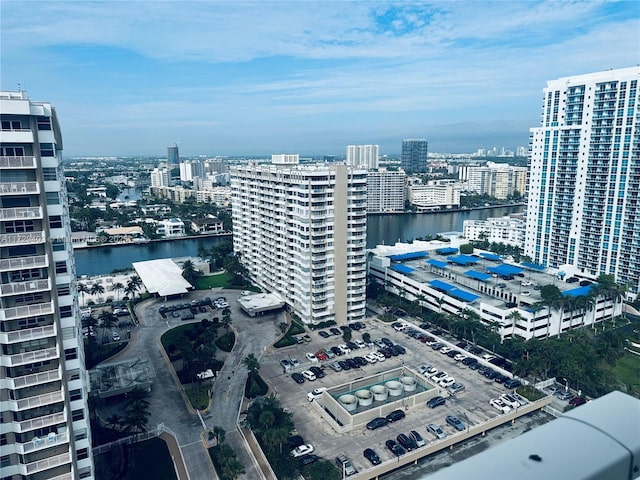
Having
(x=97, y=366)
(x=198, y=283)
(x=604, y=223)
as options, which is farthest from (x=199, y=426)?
(x=604, y=223)

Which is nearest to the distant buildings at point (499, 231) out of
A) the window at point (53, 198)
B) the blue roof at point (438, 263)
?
the blue roof at point (438, 263)

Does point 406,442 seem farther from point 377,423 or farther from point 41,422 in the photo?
point 41,422

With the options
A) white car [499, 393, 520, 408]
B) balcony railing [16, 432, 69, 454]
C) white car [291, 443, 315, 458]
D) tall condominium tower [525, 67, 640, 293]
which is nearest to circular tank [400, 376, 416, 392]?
white car [499, 393, 520, 408]

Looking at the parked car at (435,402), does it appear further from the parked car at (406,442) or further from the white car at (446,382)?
the parked car at (406,442)

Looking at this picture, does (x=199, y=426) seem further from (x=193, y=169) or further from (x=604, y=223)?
(x=193, y=169)

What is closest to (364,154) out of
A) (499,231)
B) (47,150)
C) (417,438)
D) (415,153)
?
(415,153)

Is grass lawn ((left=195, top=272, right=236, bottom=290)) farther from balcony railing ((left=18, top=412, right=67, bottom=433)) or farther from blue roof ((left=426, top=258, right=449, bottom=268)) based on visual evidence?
balcony railing ((left=18, top=412, right=67, bottom=433))

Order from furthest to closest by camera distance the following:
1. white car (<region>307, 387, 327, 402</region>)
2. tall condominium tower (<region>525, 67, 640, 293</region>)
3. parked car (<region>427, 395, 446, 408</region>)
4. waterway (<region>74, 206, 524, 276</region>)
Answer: waterway (<region>74, 206, 524, 276</region>) → tall condominium tower (<region>525, 67, 640, 293</region>) → white car (<region>307, 387, 327, 402</region>) → parked car (<region>427, 395, 446, 408</region>)
